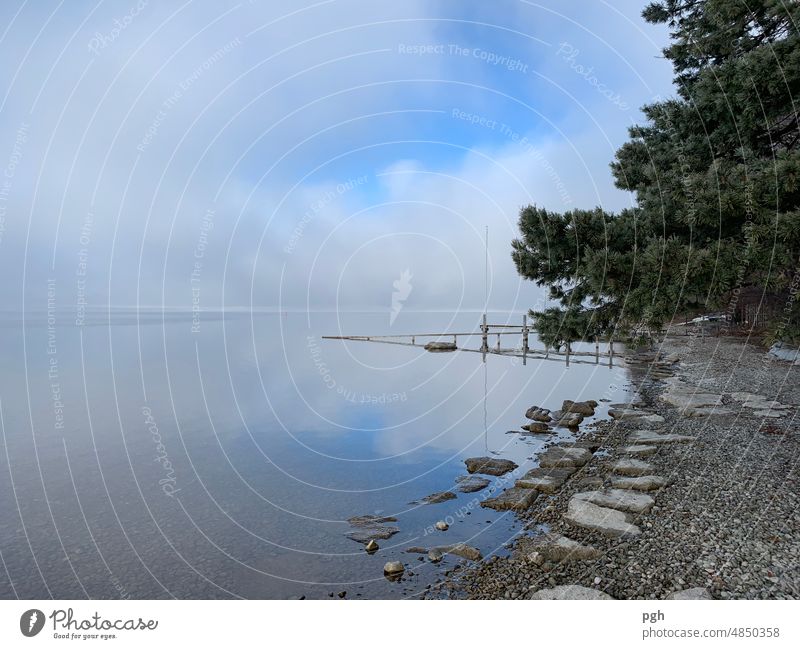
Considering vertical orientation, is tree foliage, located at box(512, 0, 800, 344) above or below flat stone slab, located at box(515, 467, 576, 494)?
above

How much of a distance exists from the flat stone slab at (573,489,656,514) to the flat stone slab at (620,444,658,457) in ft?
8.63

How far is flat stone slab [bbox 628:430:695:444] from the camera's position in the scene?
37.5 ft

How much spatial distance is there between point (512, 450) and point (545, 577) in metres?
8.51

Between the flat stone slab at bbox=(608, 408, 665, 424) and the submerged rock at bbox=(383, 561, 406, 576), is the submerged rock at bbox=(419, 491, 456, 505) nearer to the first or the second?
the submerged rock at bbox=(383, 561, 406, 576)

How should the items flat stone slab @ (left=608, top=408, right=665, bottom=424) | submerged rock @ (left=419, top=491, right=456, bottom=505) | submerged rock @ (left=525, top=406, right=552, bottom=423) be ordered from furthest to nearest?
submerged rock @ (left=525, top=406, right=552, bottom=423) < flat stone slab @ (left=608, top=408, right=665, bottom=424) < submerged rock @ (left=419, top=491, right=456, bottom=505)

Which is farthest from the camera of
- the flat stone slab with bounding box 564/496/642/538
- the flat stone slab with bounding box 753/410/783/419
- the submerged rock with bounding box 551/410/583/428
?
the submerged rock with bounding box 551/410/583/428

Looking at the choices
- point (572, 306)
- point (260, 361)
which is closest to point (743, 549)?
point (572, 306)

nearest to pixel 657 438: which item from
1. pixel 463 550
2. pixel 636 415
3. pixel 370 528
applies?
pixel 636 415

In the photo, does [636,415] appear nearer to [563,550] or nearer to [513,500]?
[513,500]

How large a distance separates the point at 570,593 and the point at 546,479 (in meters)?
5.14

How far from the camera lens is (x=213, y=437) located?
18797mm

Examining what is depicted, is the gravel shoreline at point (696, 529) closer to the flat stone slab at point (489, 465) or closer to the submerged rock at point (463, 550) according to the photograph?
the submerged rock at point (463, 550)

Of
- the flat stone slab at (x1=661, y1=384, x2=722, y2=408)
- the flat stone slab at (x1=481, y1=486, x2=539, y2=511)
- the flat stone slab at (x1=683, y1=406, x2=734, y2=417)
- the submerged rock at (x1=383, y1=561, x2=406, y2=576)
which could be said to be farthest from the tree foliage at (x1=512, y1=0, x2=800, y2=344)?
the flat stone slab at (x1=661, y1=384, x2=722, y2=408)
